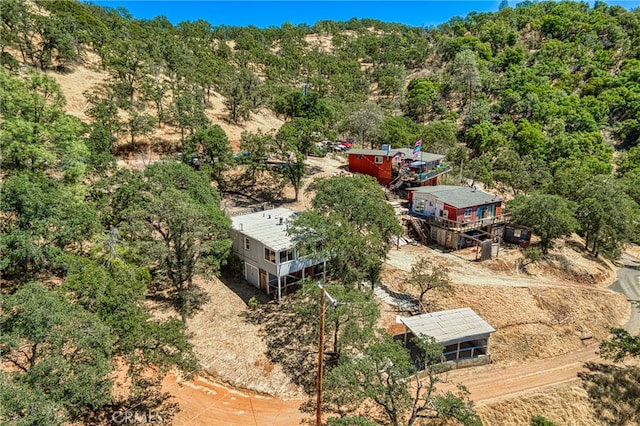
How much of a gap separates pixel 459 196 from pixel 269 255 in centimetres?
2295

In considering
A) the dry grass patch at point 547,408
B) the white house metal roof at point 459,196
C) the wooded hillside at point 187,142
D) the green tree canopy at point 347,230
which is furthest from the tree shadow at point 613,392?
the white house metal roof at point 459,196

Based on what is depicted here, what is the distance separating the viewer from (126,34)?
77.9m

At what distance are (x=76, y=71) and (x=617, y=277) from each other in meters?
77.9

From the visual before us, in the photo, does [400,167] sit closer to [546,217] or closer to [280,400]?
[546,217]

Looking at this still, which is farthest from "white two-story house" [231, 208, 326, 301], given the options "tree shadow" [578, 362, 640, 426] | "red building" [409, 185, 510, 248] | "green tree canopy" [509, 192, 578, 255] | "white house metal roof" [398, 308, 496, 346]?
"green tree canopy" [509, 192, 578, 255]

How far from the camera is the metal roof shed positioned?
967 inches

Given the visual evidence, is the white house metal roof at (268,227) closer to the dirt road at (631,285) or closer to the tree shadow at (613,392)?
the tree shadow at (613,392)

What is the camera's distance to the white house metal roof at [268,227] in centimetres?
2758

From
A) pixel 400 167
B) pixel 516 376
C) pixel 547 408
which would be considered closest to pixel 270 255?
pixel 516 376

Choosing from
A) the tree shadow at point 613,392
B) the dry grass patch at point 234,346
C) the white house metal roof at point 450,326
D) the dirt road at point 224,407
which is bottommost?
the tree shadow at point 613,392

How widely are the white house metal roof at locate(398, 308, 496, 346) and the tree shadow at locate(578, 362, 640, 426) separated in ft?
23.3

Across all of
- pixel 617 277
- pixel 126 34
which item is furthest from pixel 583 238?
pixel 126 34

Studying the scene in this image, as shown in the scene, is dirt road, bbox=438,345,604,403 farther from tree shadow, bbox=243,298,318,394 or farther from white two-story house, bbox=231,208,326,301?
white two-story house, bbox=231,208,326,301

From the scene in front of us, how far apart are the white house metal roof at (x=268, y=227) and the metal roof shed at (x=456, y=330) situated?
390 inches
